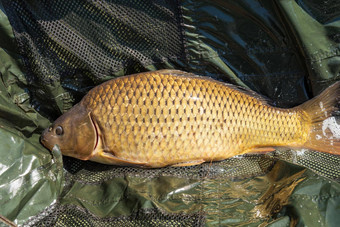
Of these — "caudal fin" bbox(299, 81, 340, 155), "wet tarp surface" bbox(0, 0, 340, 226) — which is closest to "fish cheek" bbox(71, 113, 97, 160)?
"wet tarp surface" bbox(0, 0, 340, 226)

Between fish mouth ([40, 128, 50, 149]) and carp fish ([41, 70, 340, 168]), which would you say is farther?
fish mouth ([40, 128, 50, 149])

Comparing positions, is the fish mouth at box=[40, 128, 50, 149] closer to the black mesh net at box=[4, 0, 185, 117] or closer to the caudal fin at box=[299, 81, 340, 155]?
the black mesh net at box=[4, 0, 185, 117]

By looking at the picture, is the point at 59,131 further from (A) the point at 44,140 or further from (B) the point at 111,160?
(B) the point at 111,160

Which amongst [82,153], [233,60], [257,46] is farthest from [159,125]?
[257,46]

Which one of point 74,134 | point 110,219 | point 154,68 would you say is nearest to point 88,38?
point 154,68

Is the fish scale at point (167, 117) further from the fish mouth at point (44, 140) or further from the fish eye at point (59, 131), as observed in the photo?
the fish mouth at point (44, 140)

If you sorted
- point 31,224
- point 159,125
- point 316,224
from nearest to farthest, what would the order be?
1. point 316,224
2. point 31,224
3. point 159,125

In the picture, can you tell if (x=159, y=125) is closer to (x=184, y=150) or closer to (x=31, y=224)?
(x=184, y=150)
